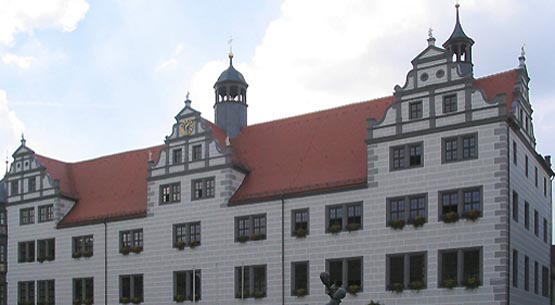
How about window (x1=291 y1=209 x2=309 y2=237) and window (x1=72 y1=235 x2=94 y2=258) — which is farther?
window (x1=72 y1=235 x2=94 y2=258)

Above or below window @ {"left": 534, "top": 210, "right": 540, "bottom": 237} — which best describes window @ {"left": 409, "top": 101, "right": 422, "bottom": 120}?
above

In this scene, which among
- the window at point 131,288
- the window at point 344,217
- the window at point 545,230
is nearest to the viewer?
the window at point 344,217

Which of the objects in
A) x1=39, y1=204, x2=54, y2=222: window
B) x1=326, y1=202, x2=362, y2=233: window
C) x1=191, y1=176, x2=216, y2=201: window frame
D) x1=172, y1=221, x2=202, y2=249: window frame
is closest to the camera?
x1=326, y1=202, x2=362, y2=233: window

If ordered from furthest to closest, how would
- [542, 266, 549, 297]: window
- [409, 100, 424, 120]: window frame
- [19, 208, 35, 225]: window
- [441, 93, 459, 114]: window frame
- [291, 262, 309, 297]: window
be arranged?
[19, 208, 35, 225]: window, [542, 266, 549, 297]: window, [291, 262, 309, 297]: window, [409, 100, 424, 120]: window frame, [441, 93, 459, 114]: window frame

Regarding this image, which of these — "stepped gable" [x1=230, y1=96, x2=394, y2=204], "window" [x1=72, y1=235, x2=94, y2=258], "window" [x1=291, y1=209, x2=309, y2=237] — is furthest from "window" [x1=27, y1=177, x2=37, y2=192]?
"window" [x1=291, y1=209, x2=309, y2=237]

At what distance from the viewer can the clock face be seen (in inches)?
1928

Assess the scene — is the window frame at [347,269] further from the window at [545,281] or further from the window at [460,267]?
the window at [545,281]

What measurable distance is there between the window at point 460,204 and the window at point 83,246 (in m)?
23.7

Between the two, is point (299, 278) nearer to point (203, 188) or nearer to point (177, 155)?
point (203, 188)

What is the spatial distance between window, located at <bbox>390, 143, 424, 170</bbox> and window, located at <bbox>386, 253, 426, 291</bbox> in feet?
14.0

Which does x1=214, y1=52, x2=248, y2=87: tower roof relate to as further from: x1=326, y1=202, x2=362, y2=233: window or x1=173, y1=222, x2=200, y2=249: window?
x1=326, y1=202, x2=362, y2=233: window

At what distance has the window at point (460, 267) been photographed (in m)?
37.7

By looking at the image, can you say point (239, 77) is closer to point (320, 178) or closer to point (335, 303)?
point (320, 178)

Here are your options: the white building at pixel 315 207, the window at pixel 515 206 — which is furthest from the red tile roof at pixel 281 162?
the window at pixel 515 206
